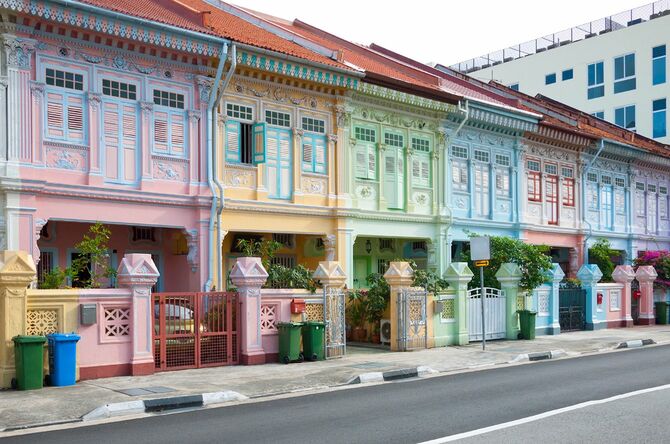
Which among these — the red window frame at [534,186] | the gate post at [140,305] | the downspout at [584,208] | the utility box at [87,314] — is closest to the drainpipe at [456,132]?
the red window frame at [534,186]

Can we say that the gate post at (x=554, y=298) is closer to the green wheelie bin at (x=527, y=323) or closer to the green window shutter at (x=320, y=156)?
the green wheelie bin at (x=527, y=323)

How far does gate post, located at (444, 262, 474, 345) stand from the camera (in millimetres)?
20172

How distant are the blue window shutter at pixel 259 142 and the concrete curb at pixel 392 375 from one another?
23.6 feet

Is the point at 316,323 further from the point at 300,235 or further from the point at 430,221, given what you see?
the point at 430,221

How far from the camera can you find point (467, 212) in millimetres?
26141

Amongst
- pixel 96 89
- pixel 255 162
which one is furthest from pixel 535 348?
pixel 96 89

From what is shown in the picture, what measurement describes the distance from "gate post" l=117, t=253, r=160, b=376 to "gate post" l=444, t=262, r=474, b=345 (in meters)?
8.51

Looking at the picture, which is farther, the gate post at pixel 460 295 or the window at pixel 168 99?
the gate post at pixel 460 295

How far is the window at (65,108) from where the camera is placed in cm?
1702

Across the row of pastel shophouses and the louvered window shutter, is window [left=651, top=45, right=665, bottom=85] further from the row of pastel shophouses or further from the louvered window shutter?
the louvered window shutter

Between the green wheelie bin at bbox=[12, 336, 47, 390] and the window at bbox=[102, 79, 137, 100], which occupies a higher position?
→ the window at bbox=[102, 79, 137, 100]

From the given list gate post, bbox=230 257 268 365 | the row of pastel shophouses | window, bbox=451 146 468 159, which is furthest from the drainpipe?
gate post, bbox=230 257 268 365

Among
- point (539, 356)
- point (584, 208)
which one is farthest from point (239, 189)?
point (584, 208)

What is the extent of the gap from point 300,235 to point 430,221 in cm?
410
